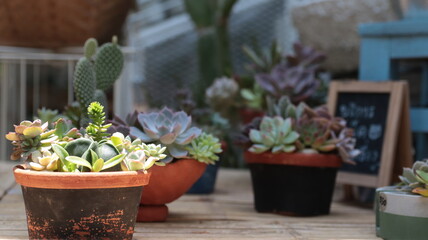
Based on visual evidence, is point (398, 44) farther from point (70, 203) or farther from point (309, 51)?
point (70, 203)

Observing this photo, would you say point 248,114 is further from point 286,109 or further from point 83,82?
point 83,82

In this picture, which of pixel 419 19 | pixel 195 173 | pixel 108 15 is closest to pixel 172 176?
pixel 195 173

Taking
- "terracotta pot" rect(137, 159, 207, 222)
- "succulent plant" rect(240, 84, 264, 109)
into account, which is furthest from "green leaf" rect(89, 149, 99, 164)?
"succulent plant" rect(240, 84, 264, 109)

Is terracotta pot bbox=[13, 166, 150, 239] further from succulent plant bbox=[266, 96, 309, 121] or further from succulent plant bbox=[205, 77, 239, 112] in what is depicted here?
succulent plant bbox=[205, 77, 239, 112]

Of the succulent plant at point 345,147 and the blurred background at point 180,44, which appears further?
the blurred background at point 180,44

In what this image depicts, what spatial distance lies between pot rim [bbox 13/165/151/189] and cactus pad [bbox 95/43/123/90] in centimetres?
70

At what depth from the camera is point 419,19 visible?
268 cm

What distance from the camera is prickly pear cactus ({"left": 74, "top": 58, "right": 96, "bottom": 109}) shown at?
6.15 ft

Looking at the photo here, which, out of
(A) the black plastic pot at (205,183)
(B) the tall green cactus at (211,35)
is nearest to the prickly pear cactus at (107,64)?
(A) the black plastic pot at (205,183)

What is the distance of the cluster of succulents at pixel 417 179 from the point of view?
1560 mm

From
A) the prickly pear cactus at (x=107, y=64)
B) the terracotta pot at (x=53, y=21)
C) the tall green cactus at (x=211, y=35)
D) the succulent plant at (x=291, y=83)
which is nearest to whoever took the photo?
the prickly pear cactus at (x=107, y=64)

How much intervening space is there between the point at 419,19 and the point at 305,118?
36.7 inches

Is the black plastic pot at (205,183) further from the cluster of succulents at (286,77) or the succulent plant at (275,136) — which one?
the succulent plant at (275,136)

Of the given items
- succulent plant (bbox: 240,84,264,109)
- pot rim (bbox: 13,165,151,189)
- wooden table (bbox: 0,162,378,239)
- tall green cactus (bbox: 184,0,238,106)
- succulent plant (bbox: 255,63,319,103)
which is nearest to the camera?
pot rim (bbox: 13,165,151,189)
